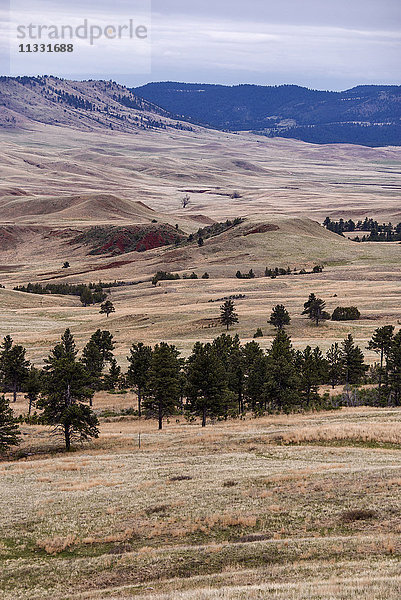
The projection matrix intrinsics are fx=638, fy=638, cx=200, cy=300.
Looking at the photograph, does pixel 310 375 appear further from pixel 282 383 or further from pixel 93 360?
pixel 93 360

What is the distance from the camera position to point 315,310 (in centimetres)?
11019

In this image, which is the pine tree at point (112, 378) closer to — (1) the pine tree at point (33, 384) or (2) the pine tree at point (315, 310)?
(1) the pine tree at point (33, 384)

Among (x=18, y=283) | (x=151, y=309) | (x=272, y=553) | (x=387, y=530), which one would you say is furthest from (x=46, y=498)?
(x=18, y=283)

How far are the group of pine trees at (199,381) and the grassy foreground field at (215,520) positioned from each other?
307 inches

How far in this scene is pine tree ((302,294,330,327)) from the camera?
108938 millimetres

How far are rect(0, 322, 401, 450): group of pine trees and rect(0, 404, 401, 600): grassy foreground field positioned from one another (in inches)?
307

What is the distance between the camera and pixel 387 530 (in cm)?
2380

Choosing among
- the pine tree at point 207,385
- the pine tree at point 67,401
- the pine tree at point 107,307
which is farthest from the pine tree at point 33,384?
the pine tree at point 107,307

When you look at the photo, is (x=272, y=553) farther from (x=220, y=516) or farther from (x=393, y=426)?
(x=393, y=426)

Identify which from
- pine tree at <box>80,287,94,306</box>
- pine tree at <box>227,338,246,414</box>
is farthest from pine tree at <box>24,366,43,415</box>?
pine tree at <box>80,287,94,306</box>

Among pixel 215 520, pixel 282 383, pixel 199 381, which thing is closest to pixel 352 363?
pixel 282 383

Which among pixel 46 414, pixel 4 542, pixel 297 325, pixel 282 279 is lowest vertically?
pixel 4 542

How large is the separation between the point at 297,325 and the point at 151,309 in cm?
3591

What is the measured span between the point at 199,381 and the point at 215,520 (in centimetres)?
3237
